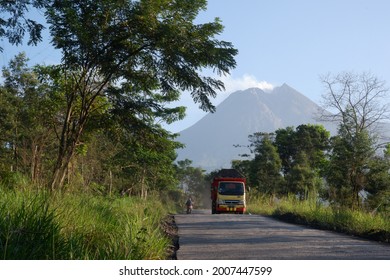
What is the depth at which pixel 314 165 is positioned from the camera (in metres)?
43.8

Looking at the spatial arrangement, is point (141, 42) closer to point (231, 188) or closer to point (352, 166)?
point (352, 166)

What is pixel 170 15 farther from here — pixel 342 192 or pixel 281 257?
pixel 342 192

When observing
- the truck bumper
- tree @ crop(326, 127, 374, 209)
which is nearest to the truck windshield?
the truck bumper

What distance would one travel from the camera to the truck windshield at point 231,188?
2872cm

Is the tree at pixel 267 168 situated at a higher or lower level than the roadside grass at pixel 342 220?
higher

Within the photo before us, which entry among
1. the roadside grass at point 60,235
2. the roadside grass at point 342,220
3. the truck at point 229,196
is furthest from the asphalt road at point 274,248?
the truck at point 229,196

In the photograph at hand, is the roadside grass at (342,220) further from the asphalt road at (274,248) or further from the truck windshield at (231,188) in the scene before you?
the truck windshield at (231,188)

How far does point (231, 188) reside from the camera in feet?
94.9

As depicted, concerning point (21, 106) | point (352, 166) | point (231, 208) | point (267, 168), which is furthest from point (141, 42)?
point (267, 168)

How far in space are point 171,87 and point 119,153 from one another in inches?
638

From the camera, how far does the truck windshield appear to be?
94.2ft
